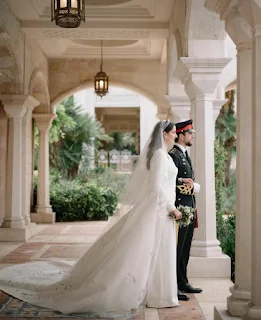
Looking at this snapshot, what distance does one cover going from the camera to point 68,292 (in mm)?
5574

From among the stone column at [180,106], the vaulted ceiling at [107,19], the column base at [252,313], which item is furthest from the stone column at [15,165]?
the column base at [252,313]

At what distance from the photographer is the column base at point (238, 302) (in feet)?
14.8

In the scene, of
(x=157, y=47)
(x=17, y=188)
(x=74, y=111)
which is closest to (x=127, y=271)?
(x=17, y=188)

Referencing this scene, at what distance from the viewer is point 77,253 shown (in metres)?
10.2

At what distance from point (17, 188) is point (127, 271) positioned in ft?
24.3

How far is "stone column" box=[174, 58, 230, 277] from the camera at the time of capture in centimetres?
752

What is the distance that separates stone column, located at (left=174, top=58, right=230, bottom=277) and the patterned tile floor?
4.22ft

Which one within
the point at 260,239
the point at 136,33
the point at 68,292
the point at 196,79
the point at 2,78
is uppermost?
the point at 136,33

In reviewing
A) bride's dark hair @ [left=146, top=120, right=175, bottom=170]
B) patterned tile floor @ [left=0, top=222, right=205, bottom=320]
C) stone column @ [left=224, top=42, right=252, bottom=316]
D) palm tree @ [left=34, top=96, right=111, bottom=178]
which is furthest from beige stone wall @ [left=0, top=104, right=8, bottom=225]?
stone column @ [left=224, top=42, right=252, bottom=316]

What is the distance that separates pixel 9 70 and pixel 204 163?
573cm

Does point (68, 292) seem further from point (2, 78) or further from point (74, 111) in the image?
point (74, 111)

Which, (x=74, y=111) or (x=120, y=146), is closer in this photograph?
(x=74, y=111)

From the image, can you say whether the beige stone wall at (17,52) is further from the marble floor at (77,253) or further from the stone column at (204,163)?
the stone column at (204,163)

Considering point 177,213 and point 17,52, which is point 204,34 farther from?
point 17,52
